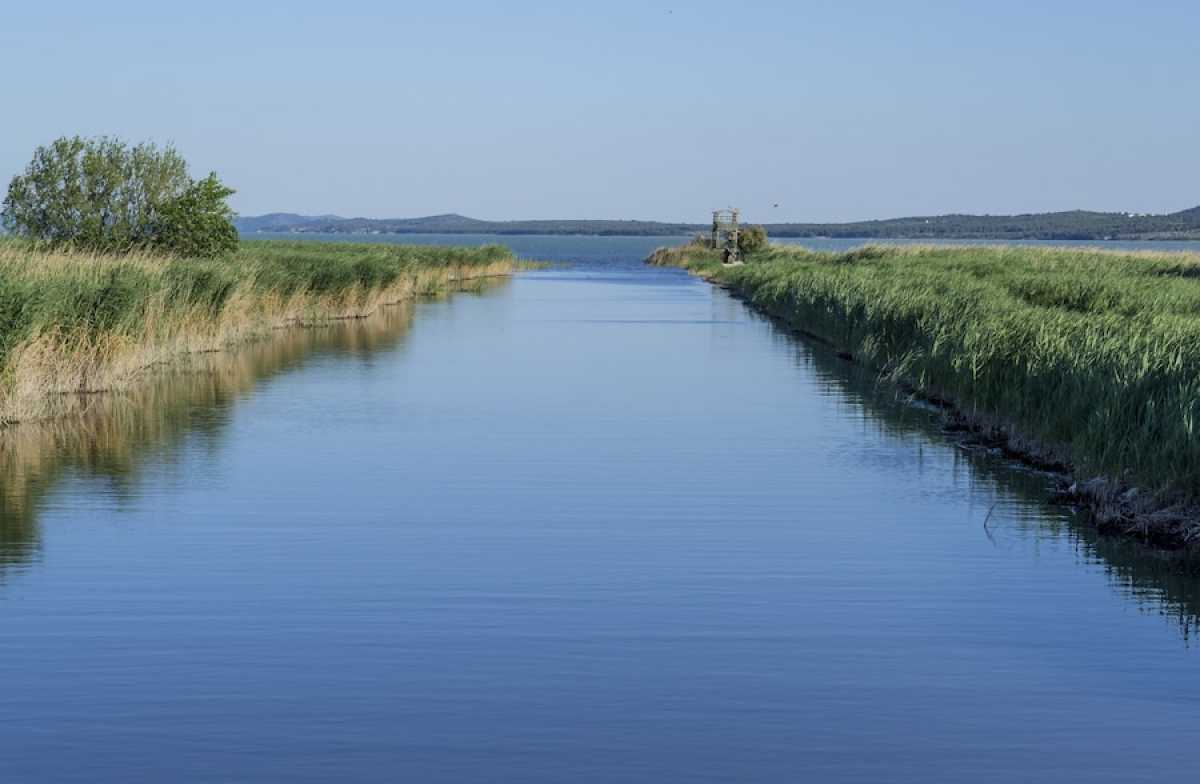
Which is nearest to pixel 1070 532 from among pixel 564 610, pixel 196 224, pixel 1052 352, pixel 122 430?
pixel 564 610

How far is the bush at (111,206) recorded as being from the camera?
40.5 metres

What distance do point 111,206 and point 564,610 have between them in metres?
32.8

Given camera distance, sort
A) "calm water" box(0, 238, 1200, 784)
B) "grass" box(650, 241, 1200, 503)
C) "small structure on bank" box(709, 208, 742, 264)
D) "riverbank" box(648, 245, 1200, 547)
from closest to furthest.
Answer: "calm water" box(0, 238, 1200, 784)
"riverbank" box(648, 245, 1200, 547)
"grass" box(650, 241, 1200, 503)
"small structure on bank" box(709, 208, 742, 264)

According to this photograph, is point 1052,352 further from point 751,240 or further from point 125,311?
point 751,240

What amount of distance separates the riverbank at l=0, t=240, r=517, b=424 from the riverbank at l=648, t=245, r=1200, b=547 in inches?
483

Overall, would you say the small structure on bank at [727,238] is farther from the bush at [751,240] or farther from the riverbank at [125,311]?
the riverbank at [125,311]

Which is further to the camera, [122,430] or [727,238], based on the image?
[727,238]

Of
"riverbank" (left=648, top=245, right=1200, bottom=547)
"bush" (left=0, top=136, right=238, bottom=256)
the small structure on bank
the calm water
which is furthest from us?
the small structure on bank

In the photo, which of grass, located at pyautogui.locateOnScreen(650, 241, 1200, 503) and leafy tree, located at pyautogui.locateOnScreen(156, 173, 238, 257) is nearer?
grass, located at pyautogui.locateOnScreen(650, 241, 1200, 503)

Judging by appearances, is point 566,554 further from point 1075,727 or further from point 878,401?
point 878,401

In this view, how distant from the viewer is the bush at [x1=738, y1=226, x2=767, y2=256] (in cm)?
10594

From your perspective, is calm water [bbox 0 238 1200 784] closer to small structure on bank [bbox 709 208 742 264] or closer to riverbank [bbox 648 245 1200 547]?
riverbank [bbox 648 245 1200 547]

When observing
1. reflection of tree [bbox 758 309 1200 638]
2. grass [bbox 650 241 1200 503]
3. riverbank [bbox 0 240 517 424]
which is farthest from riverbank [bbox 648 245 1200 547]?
riverbank [bbox 0 240 517 424]

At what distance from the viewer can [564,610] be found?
1113 centimetres
